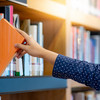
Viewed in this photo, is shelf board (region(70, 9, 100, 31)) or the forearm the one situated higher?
shelf board (region(70, 9, 100, 31))

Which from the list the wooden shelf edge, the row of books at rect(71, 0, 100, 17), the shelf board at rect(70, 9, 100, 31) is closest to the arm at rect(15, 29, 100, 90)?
the wooden shelf edge

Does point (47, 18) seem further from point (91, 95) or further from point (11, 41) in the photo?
point (91, 95)

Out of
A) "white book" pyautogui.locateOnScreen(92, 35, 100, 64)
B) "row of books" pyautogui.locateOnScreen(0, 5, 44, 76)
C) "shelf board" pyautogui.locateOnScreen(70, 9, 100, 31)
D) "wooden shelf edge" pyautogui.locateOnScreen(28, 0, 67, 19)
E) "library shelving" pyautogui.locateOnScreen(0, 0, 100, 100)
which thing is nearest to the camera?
"row of books" pyautogui.locateOnScreen(0, 5, 44, 76)

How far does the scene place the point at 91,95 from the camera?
209 cm

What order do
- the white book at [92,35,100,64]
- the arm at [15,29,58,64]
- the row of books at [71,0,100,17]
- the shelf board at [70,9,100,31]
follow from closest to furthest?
the arm at [15,29,58,64]
the shelf board at [70,9,100,31]
the row of books at [71,0,100,17]
the white book at [92,35,100,64]

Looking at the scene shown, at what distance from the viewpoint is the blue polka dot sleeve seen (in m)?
1.20

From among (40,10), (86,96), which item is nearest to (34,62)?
(40,10)

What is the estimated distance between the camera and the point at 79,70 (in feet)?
3.94

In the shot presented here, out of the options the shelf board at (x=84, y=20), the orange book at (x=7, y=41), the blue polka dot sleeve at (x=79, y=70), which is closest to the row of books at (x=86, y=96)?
the shelf board at (x=84, y=20)

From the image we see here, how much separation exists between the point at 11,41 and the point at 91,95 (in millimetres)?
1098

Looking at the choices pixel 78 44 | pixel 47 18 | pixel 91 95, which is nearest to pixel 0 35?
pixel 47 18

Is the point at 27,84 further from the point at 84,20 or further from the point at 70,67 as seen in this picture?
the point at 84,20

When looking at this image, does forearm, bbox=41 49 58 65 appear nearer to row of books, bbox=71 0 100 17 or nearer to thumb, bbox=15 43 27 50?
thumb, bbox=15 43 27 50

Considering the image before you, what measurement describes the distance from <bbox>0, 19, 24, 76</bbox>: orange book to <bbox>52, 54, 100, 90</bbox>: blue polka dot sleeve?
0.21m
